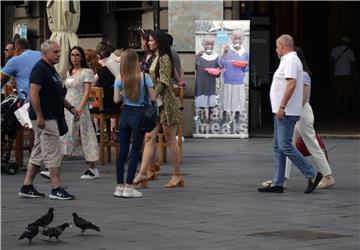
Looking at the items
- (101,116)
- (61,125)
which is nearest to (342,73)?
(101,116)

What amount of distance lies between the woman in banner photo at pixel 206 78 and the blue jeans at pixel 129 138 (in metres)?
7.99

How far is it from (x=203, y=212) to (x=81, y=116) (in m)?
3.96

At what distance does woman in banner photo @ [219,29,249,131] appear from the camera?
2025 cm

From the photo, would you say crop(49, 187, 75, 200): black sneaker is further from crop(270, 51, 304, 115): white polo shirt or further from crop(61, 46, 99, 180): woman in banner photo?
crop(270, 51, 304, 115): white polo shirt

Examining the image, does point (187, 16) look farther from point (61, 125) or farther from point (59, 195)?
point (59, 195)

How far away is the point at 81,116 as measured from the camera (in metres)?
14.6

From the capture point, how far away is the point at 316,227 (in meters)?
10.2

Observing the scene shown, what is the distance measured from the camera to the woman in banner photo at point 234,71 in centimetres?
2025

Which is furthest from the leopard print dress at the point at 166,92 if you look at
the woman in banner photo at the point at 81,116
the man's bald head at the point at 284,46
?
the woman in banner photo at the point at 81,116

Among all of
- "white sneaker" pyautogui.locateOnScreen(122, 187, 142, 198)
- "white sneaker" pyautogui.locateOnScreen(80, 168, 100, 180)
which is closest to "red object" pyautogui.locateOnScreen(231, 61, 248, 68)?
"white sneaker" pyautogui.locateOnScreen(80, 168, 100, 180)

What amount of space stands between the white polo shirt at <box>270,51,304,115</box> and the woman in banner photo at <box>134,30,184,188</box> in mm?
1297

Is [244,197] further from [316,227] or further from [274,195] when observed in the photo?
[316,227]

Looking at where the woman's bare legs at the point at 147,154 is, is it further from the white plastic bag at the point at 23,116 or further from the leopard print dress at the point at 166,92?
the white plastic bag at the point at 23,116

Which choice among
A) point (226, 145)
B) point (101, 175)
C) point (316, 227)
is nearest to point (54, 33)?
point (226, 145)
